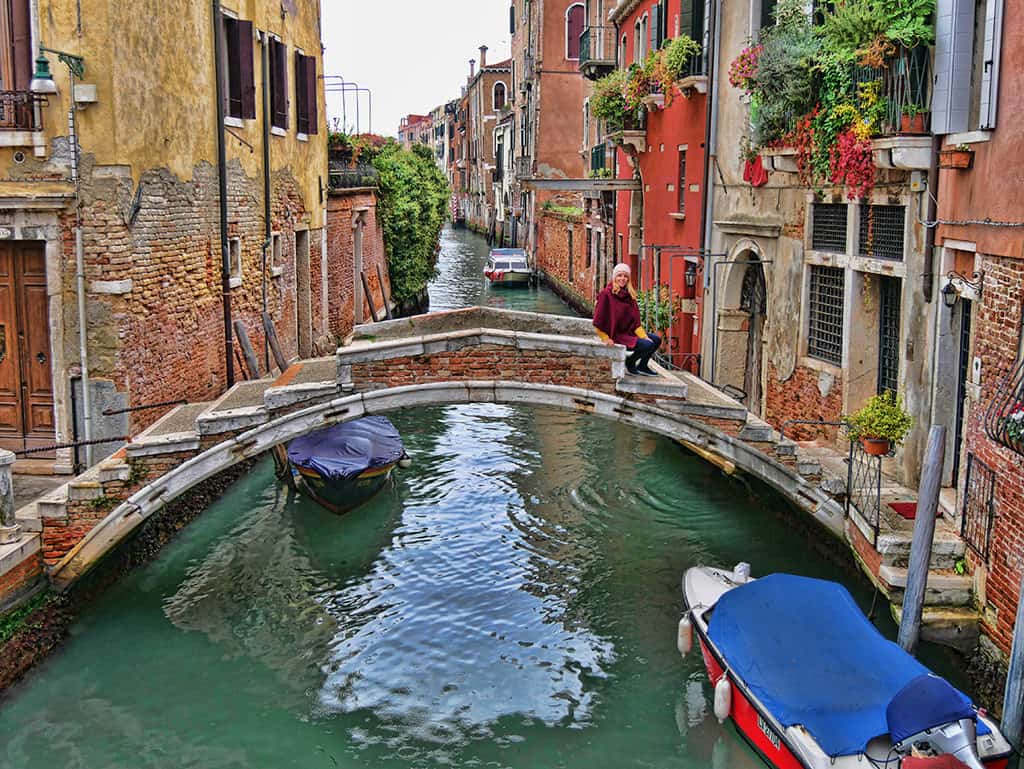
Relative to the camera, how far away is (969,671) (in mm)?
6336

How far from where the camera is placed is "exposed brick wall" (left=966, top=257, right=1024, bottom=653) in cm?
578

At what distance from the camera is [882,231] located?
816 centimetres

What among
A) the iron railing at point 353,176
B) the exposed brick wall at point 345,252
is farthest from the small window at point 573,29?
the iron railing at point 353,176

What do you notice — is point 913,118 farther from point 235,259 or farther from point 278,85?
point 278,85

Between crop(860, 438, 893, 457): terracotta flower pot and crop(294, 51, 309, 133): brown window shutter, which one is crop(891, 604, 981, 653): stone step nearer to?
crop(860, 438, 893, 457): terracotta flower pot

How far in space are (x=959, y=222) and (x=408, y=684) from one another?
457cm

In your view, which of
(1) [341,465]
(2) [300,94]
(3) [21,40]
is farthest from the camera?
(2) [300,94]

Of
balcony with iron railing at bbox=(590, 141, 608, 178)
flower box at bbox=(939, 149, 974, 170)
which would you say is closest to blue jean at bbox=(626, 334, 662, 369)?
flower box at bbox=(939, 149, 974, 170)

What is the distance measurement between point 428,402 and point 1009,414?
168 inches

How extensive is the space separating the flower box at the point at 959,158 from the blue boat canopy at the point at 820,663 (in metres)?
2.66

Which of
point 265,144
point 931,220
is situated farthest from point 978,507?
point 265,144

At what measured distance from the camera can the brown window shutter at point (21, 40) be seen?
315 inches

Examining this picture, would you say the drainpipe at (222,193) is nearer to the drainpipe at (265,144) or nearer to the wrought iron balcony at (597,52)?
the drainpipe at (265,144)

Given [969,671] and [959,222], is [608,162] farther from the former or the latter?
[969,671]
